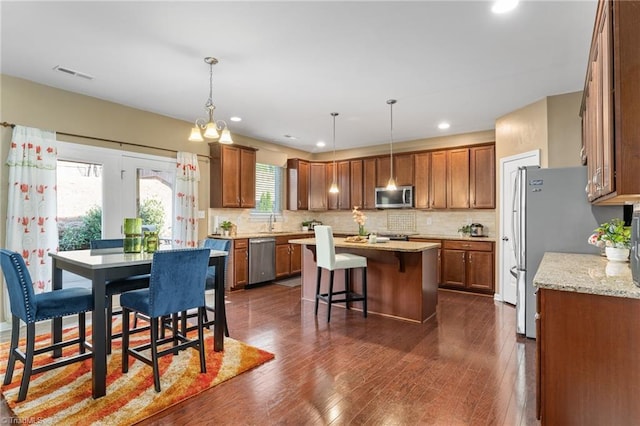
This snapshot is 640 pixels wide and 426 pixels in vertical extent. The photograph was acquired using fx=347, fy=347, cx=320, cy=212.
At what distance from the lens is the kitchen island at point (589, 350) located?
62.9 inches

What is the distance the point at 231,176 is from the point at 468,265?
4.07 m

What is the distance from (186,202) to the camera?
5207 millimetres

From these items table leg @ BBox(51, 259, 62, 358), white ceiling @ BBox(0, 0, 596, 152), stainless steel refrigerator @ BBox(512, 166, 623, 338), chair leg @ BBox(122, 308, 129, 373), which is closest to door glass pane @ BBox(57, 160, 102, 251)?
white ceiling @ BBox(0, 0, 596, 152)

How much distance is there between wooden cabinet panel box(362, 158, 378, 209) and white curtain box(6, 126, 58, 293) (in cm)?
499

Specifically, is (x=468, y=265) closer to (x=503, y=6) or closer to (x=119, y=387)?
(x=503, y=6)

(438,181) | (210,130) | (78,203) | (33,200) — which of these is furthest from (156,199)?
(438,181)

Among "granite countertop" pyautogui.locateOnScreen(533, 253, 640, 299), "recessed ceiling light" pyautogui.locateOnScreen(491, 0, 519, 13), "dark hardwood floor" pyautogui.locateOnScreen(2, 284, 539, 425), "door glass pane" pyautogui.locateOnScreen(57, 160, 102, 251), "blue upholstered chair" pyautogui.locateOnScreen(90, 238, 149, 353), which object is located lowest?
"dark hardwood floor" pyautogui.locateOnScreen(2, 284, 539, 425)

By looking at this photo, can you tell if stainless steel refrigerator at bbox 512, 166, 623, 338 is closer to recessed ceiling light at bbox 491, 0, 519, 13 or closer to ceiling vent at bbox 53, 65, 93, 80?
recessed ceiling light at bbox 491, 0, 519, 13

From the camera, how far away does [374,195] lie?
6.89 metres

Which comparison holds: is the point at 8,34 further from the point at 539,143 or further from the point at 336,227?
the point at 336,227

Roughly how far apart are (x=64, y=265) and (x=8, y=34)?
192 centimetres

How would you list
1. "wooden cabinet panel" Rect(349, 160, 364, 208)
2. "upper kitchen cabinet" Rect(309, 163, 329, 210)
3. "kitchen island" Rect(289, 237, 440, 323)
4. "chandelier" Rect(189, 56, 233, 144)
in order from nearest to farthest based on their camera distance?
1. "chandelier" Rect(189, 56, 233, 144)
2. "kitchen island" Rect(289, 237, 440, 323)
3. "wooden cabinet panel" Rect(349, 160, 364, 208)
4. "upper kitchen cabinet" Rect(309, 163, 329, 210)

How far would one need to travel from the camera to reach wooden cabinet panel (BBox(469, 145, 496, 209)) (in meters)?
5.54

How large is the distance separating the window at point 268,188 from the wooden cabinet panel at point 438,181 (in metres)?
3.08
